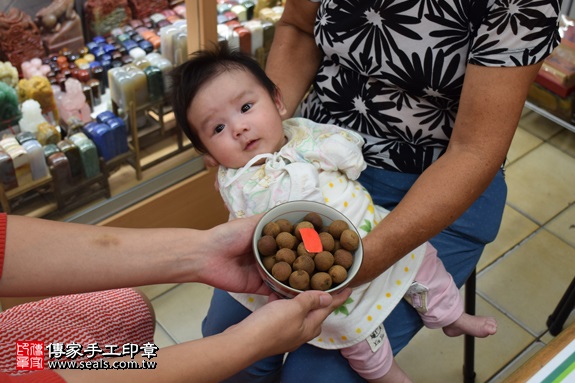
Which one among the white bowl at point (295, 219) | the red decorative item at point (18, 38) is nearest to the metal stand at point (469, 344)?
the white bowl at point (295, 219)

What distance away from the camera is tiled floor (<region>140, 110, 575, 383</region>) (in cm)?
210

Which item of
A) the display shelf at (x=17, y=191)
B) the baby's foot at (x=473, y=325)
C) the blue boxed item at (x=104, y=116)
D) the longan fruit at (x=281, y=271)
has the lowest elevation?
the display shelf at (x=17, y=191)

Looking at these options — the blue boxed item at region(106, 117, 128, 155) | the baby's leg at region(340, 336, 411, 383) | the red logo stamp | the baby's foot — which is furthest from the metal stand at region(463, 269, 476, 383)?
the blue boxed item at region(106, 117, 128, 155)

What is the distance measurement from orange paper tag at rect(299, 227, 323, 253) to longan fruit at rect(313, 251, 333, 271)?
10mm

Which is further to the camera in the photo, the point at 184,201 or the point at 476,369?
the point at 184,201

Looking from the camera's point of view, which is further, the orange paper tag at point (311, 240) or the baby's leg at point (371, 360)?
the baby's leg at point (371, 360)

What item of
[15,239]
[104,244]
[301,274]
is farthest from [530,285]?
[15,239]

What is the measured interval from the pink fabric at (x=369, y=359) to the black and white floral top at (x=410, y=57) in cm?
42

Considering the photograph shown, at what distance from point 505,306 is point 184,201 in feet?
3.99

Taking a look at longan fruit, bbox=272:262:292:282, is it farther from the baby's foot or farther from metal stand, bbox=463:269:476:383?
metal stand, bbox=463:269:476:383

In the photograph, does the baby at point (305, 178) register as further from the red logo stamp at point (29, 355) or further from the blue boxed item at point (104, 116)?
the blue boxed item at point (104, 116)

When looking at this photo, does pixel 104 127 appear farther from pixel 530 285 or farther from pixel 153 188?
pixel 530 285

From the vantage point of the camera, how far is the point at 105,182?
84.4 inches

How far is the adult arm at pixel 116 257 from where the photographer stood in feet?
3.67
